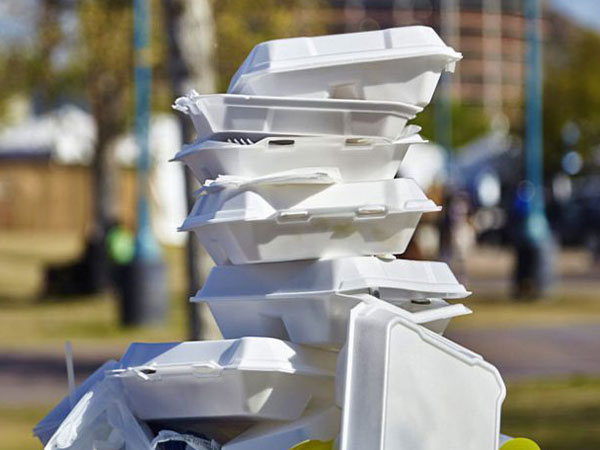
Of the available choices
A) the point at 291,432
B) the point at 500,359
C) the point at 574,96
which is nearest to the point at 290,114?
the point at 291,432

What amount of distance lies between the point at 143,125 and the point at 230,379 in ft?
55.1

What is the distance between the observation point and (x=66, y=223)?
4481cm

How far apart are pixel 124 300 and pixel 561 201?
83.6 ft

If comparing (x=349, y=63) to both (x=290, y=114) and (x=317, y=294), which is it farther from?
(x=317, y=294)

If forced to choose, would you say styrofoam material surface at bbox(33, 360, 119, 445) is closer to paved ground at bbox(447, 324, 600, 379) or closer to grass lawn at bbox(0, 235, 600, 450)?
grass lawn at bbox(0, 235, 600, 450)

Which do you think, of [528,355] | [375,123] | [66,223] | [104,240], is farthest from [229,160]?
[66,223]

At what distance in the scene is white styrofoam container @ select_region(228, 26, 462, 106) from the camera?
3592 millimetres

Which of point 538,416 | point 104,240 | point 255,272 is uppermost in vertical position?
point 255,272

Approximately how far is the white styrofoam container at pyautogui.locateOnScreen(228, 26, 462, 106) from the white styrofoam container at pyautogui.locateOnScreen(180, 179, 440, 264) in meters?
0.26

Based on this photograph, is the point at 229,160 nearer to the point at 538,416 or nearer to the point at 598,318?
the point at 538,416

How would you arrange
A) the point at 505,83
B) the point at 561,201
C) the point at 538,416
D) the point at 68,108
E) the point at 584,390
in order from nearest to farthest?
the point at 538,416
the point at 584,390
the point at 68,108
the point at 561,201
the point at 505,83

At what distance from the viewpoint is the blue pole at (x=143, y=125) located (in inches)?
732

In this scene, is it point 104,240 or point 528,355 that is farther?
point 104,240

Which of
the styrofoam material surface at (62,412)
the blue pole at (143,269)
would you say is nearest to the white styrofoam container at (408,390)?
the styrofoam material surface at (62,412)
